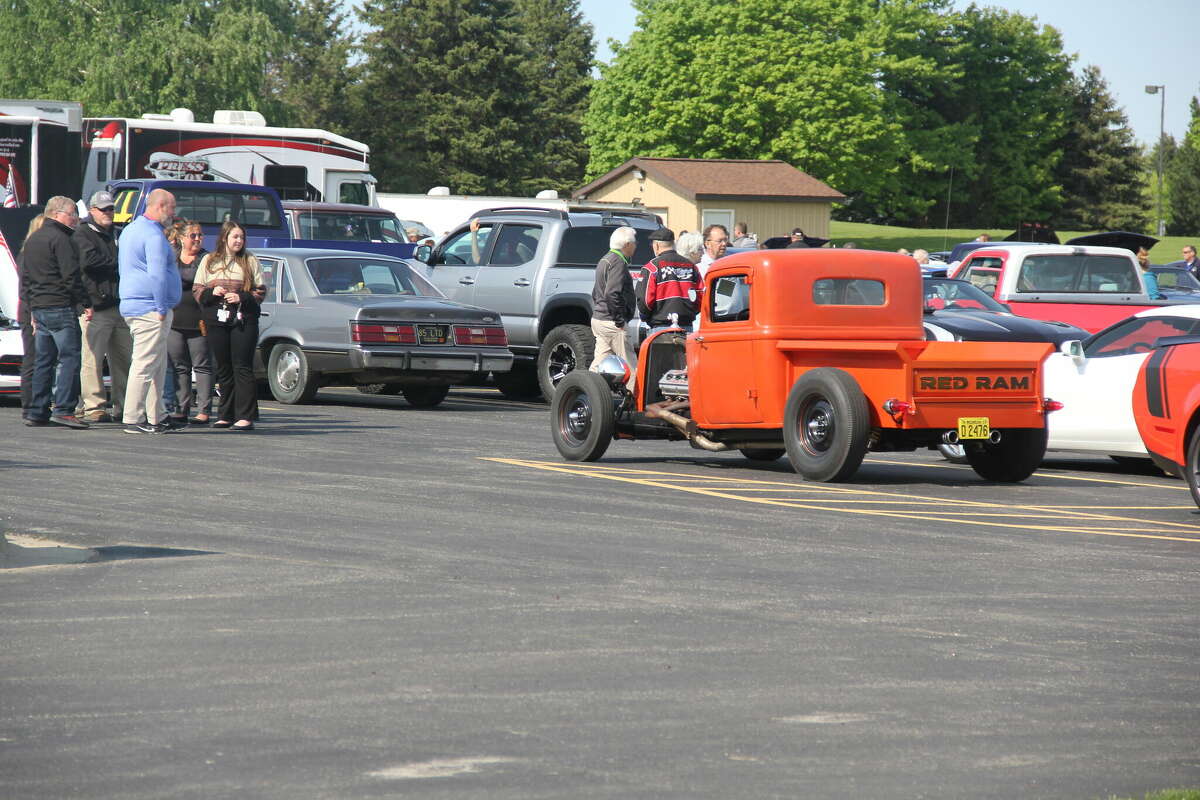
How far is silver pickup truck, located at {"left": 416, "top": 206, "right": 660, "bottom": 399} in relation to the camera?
2009 cm

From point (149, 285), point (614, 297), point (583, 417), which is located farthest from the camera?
point (614, 297)

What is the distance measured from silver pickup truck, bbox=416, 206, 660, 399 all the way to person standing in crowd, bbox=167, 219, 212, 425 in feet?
15.1

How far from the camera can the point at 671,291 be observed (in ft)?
50.0

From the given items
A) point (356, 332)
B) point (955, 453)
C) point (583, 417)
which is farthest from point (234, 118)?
point (955, 453)

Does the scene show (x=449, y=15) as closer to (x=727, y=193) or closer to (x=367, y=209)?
(x=727, y=193)

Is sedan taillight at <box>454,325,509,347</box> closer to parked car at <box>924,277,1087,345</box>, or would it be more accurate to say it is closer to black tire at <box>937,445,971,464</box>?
parked car at <box>924,277,1087,345</box>

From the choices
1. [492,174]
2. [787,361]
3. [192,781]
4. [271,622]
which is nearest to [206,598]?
[271,622]

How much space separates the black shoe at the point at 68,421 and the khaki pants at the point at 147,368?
1.75 feet

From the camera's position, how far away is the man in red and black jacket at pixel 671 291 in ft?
49.6

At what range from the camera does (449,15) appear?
85375 millimetres

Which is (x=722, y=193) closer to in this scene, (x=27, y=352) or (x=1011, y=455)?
(x=27, y=352)

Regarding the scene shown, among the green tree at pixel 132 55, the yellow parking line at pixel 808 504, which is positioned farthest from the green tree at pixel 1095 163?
the yellow parking line at pixel 808 504

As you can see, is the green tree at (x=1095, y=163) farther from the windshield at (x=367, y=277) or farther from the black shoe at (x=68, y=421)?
the black shoe at (x=68, y=421)

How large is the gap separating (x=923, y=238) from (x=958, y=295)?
2729 inches
